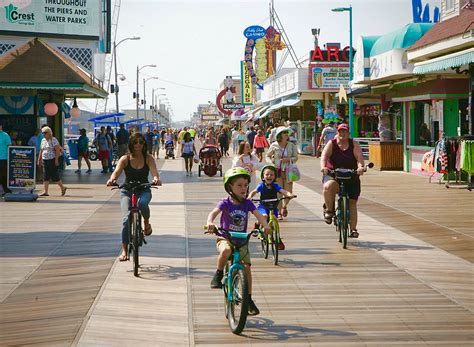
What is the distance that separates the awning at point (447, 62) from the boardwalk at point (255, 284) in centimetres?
397

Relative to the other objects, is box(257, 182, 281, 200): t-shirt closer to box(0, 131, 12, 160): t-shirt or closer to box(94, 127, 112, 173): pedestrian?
box(0, 131, 12, 160): t-shirt

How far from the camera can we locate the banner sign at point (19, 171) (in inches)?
807

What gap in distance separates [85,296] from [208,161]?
2057 cm

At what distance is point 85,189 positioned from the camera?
79.6ft

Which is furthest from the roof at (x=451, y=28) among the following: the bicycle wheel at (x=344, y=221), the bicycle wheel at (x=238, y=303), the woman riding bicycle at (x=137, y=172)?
the bicycle wheel at (x=238, y=303)

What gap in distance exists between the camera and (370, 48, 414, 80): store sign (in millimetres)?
27703

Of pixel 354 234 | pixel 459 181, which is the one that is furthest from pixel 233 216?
pixel 459 181

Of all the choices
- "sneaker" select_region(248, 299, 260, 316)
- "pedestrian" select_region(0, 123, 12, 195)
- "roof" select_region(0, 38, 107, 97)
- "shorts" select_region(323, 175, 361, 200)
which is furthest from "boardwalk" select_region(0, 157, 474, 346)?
"roof" select_region(0, 38, 107, 97)

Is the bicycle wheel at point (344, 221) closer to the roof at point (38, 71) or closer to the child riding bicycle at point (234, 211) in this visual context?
the child riding bicycle at point (234, 211)

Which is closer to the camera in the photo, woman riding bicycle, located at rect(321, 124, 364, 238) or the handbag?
woman riding bicycle, located at rect(321, 124, 364, 238)

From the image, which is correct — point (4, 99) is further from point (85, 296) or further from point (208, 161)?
point (85, 296)

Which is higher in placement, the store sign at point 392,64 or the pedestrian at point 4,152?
the store sign at point 392,64

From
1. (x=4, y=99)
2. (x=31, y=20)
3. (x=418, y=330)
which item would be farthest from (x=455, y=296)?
(x=31, y=20)

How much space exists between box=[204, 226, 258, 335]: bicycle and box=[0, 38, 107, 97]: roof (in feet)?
68.5
